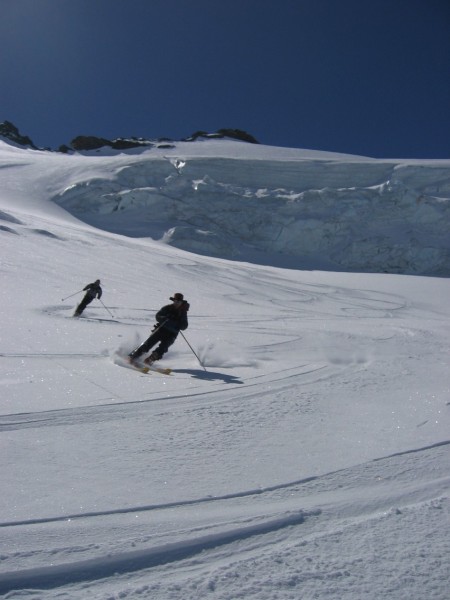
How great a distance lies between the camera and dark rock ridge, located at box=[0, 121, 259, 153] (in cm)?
6675

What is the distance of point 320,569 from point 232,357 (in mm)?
4782

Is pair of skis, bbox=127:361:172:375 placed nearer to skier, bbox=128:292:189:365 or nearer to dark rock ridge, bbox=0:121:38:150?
skier, bbox=128:292:189:365

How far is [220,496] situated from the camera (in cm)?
289

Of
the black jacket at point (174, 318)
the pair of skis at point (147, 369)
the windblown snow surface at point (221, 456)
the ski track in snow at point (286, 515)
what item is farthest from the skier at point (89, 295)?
the ski track in snow at point (286, 515)

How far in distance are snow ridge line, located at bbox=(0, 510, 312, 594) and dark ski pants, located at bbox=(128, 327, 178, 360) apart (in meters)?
4.23

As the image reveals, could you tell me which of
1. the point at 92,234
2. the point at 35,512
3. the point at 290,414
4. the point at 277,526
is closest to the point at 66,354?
the point at 290,414

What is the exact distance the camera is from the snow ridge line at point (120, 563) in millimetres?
2162

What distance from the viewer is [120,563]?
7.57 feet

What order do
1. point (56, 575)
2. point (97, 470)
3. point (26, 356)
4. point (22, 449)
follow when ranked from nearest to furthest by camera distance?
point (56, 575) < point (97, 470) < point (22, 449) < point (26, 356)

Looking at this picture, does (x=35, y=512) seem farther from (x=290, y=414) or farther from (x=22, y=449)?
(x=290, y=414)

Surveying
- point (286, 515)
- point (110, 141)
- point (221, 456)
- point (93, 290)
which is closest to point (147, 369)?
point (221, 456)

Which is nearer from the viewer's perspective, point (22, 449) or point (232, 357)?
point (22, 449)

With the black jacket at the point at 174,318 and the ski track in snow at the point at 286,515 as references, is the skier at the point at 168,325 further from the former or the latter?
the ski track in snow at the point at 286,515

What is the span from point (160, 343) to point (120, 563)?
4.70m
